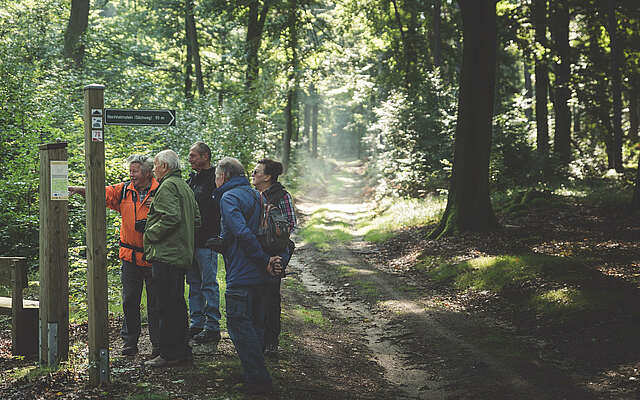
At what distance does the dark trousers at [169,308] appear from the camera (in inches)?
239

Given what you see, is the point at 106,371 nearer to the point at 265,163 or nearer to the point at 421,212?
the point at 265,163

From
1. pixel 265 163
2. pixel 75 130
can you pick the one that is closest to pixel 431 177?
pixel 75 130

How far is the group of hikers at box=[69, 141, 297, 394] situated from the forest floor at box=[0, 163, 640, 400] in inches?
13.5

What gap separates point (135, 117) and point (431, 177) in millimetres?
19243

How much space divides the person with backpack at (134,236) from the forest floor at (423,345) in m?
0.45

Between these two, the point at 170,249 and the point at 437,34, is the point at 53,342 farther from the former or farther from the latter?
the point at 437,34

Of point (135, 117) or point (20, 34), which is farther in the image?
point (20, 34)

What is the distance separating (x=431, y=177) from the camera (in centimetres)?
2362

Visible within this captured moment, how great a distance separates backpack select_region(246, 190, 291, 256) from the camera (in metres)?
5.68

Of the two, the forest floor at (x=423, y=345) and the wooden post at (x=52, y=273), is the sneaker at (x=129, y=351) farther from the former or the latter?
the wooden post at (x=52, y=273)

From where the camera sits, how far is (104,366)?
541 centimetres

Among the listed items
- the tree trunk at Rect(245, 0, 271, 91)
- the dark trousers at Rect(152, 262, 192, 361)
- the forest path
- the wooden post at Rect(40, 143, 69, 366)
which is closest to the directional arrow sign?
the wooden post at Rect(40, 143, 69, 366)

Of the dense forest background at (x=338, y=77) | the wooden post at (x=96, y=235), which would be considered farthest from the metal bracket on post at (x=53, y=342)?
the dense forest background at (x=338, y=77)

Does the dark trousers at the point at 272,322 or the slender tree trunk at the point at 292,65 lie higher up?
the slender tree trunk at the point at 292,65
